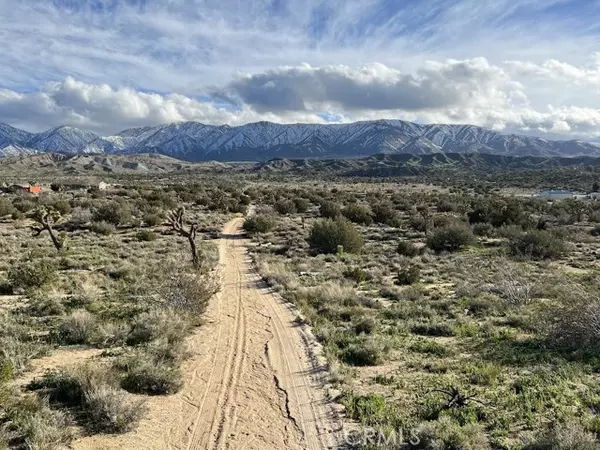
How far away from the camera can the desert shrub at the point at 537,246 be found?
2483cm

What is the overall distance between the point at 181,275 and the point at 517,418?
387 inches

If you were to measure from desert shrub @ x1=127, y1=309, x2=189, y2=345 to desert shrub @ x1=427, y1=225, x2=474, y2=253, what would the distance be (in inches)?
760

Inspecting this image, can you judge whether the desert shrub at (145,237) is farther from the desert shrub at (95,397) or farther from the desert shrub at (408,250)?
the desert shrub at (95,397)

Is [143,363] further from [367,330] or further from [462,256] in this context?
[462,256]

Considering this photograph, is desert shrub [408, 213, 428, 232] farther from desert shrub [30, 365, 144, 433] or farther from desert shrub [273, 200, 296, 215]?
desert shrub [30, 365, 144, 433]

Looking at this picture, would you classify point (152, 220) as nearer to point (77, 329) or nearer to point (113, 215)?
point (113, 215)

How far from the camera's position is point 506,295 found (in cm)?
1616

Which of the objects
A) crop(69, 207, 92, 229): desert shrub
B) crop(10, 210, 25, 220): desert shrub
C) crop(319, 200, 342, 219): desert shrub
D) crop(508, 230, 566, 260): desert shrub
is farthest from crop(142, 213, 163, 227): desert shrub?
crop(508, 230, 566, 260): desert shrub

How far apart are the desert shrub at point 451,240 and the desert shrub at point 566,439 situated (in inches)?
821

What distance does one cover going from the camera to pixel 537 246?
82.1ft

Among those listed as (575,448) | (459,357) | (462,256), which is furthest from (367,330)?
(462,256)

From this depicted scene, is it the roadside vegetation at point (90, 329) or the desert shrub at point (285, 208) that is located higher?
the roadside vegetation at point (90, 329)

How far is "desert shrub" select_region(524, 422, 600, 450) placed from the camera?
6.37 meters

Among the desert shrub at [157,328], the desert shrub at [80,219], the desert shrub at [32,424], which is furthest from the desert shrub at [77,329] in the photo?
the desert shrub at [80,219]
